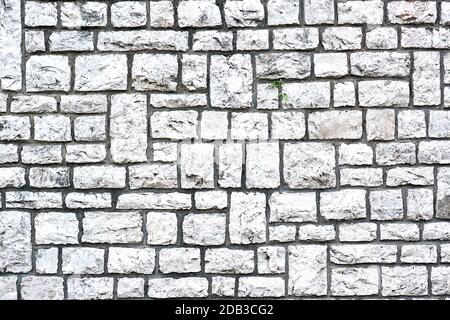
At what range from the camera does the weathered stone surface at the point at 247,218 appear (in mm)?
3561

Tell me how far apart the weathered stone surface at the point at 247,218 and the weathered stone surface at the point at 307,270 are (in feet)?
0.83

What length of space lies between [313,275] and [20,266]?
1.97m

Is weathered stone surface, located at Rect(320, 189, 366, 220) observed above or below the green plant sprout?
below

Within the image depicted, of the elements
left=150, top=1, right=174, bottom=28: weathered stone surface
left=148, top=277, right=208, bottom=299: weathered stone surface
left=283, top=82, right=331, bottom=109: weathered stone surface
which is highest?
left=150, top=1, right=174, bottom=28: weathered stone surface

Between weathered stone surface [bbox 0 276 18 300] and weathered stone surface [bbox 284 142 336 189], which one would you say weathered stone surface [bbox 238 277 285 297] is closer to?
weathered stone surface [bbox 284 142 336 189]

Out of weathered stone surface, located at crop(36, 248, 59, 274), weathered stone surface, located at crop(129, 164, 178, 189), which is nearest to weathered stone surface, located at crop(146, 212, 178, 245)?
weathered stone surface, located at crop(129, 164, 178, 189)

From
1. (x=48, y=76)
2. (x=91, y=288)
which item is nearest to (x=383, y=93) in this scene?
(x=48, y=76)

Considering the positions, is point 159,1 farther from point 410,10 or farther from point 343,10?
point 410,10

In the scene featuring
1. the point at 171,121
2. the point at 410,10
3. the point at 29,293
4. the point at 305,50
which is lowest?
the point at 29,293

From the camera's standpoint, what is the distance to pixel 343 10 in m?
3.57

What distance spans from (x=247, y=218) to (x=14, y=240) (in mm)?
1571

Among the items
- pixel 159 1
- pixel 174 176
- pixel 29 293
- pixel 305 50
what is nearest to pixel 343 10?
pixel 305 50

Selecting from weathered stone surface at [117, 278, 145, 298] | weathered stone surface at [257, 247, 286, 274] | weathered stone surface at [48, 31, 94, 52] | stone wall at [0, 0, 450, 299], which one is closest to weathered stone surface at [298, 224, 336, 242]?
stone wall at [0, 0, 450, 299]

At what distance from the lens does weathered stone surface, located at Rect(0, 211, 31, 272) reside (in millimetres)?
3568
